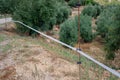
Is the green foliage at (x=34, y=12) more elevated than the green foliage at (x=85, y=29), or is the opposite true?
the green foliage at (x=34, y=12)

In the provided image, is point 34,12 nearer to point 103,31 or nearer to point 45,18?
point 45,18

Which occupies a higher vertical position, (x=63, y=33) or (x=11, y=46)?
(x=11, y=46)

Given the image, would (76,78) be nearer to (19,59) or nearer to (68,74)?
(68,74)

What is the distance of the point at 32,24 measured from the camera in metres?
20.1

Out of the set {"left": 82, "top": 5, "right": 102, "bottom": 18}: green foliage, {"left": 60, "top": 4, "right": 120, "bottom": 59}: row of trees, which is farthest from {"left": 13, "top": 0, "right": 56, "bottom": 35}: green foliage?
{"left": 82, "top": 5, "right": 102, "bottom": 18}: green foliage

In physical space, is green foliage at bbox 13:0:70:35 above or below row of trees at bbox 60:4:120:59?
above

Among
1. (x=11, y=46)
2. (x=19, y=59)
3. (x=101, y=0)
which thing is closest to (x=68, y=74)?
(x=19, y=59)

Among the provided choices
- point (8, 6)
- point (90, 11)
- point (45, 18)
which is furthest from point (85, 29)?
point (90, 11)

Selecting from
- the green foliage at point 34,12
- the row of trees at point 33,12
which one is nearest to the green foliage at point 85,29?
the row of trees at point 33,12

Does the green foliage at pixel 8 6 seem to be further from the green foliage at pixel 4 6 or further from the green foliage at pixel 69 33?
the green foliage at pixel 69 33

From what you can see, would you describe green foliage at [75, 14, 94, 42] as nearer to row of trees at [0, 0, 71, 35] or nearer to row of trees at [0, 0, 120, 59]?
row of trees at [0, 0, 120, 59]

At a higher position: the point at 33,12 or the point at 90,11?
the point at 33,12

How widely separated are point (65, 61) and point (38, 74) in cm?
141

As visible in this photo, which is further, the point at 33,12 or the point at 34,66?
the point at 33,12
